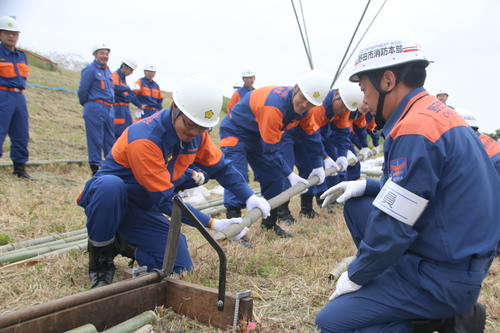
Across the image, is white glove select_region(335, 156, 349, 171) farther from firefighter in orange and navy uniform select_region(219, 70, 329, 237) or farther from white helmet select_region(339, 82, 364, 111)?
firefighter in orange and navy uniform select_region(219, 70, 329, 237)

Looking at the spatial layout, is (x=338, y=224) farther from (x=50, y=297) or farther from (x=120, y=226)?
(x=50, y=297)

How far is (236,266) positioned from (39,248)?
69.3 inches

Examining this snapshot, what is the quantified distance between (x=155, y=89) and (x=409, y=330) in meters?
8.93

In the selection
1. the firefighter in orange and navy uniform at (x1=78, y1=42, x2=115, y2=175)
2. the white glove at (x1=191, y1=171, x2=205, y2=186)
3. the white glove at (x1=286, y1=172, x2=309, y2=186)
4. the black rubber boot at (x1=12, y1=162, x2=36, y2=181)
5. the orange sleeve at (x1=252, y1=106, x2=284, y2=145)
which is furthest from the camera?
the firefighter in orange and navy uniform at (x1=78, y1=42, x2=115, y2=175)

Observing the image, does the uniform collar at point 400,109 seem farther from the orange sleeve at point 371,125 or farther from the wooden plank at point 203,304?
the orange sleeve at point 371,125

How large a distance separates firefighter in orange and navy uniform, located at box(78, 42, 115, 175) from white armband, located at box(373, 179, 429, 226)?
6.42 m

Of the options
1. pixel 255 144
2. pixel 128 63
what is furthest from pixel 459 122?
pixel 128 63

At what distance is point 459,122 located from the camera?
1974mm

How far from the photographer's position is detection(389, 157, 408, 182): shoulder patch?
1.88 meters

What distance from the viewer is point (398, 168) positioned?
6.25 ft

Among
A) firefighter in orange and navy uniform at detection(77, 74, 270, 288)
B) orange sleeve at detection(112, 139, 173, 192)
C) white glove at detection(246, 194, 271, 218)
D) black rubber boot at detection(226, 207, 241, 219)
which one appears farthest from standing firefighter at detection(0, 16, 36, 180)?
white glove at detection(246, 194, 271, 218)

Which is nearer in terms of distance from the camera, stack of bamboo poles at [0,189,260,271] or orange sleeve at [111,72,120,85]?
stack of bamboo poles at [0,189,260,271]

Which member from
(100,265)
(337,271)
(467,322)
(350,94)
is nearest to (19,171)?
(100,265)

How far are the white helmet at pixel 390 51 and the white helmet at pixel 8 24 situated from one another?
19.0ft
